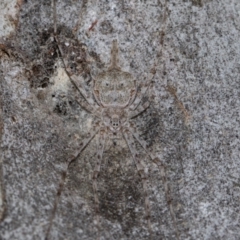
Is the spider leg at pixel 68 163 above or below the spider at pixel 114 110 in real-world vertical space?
below

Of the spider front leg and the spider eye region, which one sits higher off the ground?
the spider front leg

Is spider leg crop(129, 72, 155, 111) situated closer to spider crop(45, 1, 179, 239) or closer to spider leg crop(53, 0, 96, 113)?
spider crop(45, 1, 179, 239)

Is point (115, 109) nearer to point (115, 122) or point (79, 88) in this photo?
point (115, 122)

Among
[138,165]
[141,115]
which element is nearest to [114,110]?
[141,115]

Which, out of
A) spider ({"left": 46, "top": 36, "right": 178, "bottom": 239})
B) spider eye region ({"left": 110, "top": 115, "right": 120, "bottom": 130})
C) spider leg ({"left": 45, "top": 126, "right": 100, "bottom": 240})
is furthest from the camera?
spider eye region ({"left": 110, "top": 115, "right": 120, "bottom": 130})

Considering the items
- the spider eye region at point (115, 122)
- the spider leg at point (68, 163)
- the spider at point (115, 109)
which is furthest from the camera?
the spider eye region at point (115, 122)

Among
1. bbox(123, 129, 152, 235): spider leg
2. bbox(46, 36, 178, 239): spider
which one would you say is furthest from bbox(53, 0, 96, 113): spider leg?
bbox(123, 129, 152, 235): spider leg

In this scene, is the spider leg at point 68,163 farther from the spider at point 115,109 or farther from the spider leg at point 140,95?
the spider leg at point 140,95

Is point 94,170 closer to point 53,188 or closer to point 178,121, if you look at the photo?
point 53,188

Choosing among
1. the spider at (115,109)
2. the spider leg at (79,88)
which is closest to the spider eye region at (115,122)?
the spider at (115,109)
